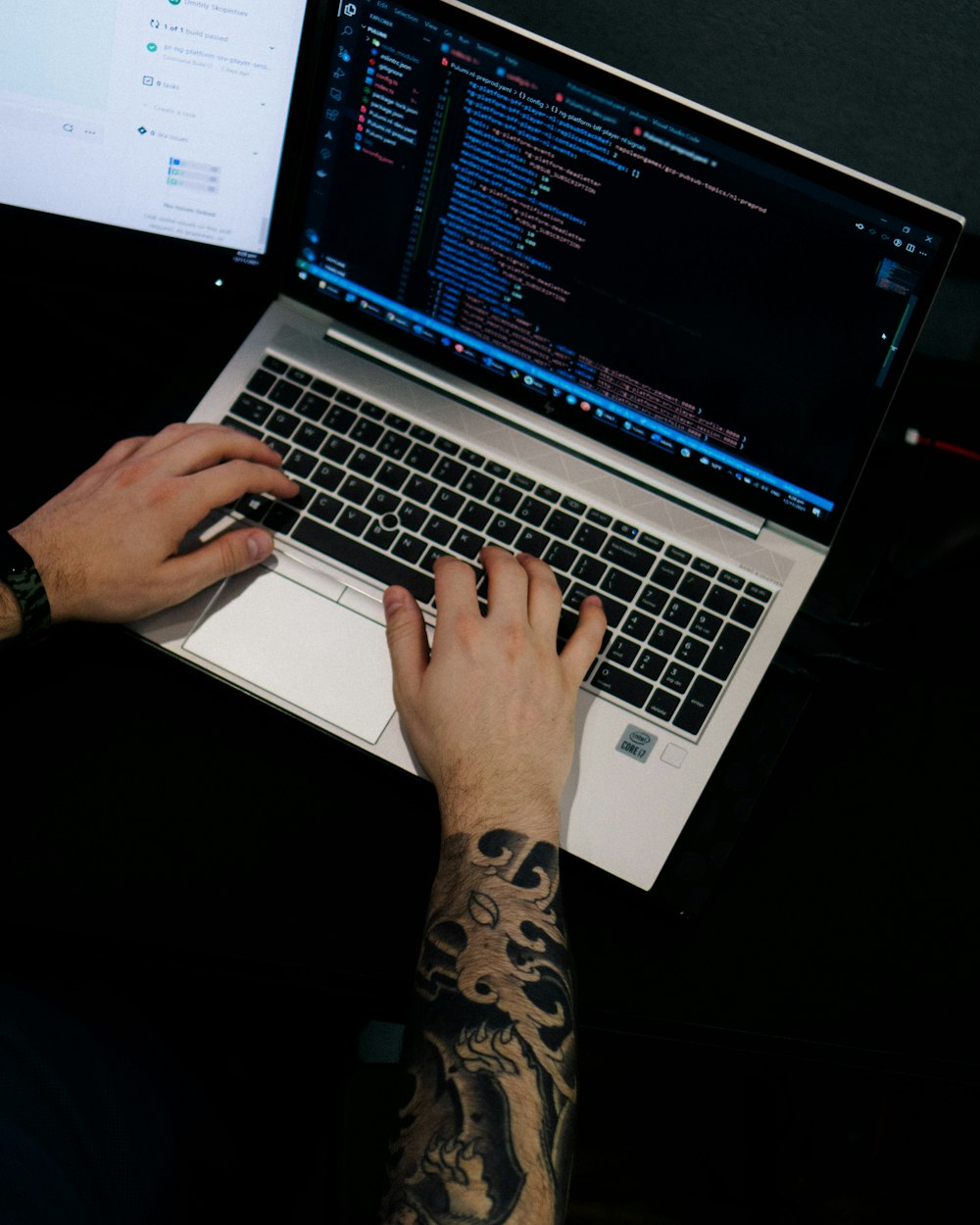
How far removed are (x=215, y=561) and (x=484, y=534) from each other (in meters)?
0.21

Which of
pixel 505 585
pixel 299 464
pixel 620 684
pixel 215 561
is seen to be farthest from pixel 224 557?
pixel 620 684

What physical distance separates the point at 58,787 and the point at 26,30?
0.53 m

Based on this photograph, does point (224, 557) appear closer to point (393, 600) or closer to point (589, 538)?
point (393, 600)

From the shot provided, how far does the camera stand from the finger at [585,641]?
31.8 inches

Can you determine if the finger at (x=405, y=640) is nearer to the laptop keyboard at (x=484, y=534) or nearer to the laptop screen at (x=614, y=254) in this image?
the laptop keyboard at (x=484, y=534)

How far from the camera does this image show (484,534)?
34.3 inches

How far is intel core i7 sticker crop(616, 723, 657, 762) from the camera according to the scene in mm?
807

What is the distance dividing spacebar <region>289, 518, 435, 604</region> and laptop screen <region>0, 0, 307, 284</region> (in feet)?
0.76

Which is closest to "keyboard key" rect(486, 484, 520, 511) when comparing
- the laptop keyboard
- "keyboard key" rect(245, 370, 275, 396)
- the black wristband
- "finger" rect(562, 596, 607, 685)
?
the laptop keyboard

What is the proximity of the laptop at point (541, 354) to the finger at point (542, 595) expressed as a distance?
2cm

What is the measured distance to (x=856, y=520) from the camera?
973mm

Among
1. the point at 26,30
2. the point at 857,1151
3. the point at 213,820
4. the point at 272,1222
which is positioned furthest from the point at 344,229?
the point at 857,1151

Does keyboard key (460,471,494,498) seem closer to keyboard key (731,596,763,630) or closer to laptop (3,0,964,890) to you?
laptop (3,0,964,890)

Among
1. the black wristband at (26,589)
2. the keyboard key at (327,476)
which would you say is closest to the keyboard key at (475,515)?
the keyboard key at (327,476)
